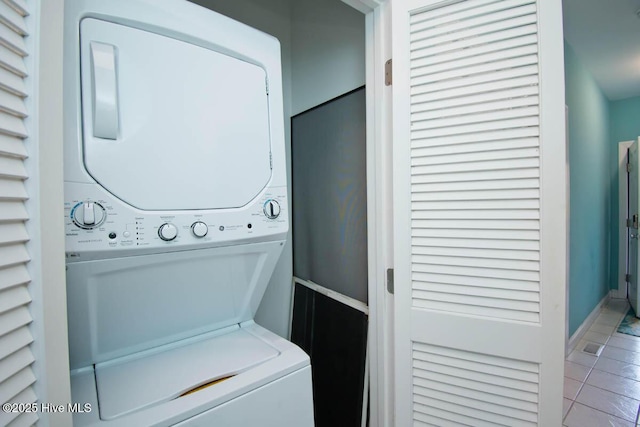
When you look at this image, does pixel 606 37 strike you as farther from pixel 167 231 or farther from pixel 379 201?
pixel 167 231

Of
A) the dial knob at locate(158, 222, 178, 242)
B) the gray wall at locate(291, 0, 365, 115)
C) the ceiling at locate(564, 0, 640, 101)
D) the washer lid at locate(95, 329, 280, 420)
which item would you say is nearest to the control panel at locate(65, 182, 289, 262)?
the dial knob at locate(158, 222, 178, 242)

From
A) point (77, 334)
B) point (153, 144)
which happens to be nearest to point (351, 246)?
point (153, 144)

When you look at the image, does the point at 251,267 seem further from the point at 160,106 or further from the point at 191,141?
the point at 160,106

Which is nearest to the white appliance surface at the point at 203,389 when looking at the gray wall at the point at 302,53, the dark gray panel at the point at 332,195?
the dark gray panel at the point at 332,195

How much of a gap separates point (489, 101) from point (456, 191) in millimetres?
336

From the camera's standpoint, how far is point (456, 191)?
1.07 metres

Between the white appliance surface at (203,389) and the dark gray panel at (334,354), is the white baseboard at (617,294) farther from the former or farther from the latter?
the white appliance surface at (203,389)

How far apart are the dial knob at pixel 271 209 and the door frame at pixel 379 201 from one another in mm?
465

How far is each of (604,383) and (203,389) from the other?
3.27 meters

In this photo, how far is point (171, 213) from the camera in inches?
34.7

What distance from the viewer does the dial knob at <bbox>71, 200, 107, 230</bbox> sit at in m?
0.73

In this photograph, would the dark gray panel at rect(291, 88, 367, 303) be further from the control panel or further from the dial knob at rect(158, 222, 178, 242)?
the dial knob at rect(158, 222, 178, 242)

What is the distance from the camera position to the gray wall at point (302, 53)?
158 centimetres

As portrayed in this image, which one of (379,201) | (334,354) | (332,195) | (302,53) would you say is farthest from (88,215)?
(302,53)
